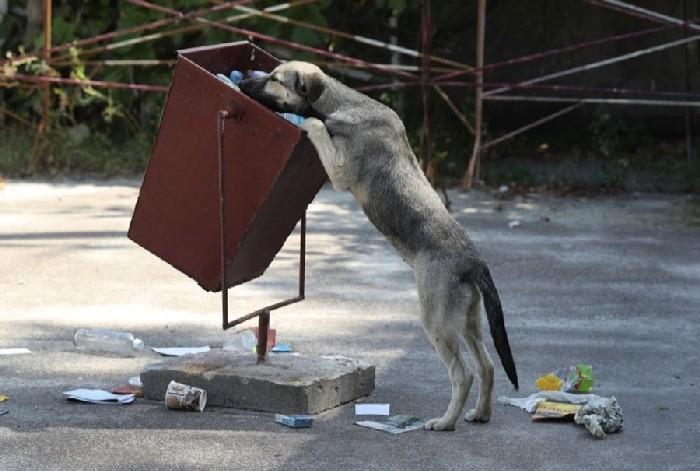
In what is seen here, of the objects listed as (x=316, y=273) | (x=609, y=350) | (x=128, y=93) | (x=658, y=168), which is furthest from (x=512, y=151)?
(x=609, y=350)

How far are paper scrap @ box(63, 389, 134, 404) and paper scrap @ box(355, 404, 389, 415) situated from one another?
1.00 m

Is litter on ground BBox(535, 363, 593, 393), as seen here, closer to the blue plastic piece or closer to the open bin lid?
the open bin lid

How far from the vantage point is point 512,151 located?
14719mm

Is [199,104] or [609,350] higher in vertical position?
[199,104]

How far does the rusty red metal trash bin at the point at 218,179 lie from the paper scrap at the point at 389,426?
2.85ft

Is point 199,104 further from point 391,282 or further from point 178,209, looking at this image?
point 391,282

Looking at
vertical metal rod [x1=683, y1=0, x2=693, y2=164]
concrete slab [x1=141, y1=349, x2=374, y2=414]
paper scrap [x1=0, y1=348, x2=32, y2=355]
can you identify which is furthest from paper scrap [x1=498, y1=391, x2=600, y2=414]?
vertical metal rod [x1=683, y1=0, x2=693, y2=164]

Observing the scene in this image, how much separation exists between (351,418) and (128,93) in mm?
9129

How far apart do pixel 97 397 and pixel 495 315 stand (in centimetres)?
177

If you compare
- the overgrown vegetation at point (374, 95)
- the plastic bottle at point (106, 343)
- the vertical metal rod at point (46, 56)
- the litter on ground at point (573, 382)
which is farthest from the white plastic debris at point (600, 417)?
the vertical metal rod at point (46, 56)

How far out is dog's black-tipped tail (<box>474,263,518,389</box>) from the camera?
18.3 ft

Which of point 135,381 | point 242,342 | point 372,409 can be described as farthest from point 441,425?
point 242,342

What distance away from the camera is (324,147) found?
5.70 meters

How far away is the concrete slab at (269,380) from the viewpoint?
587cm
